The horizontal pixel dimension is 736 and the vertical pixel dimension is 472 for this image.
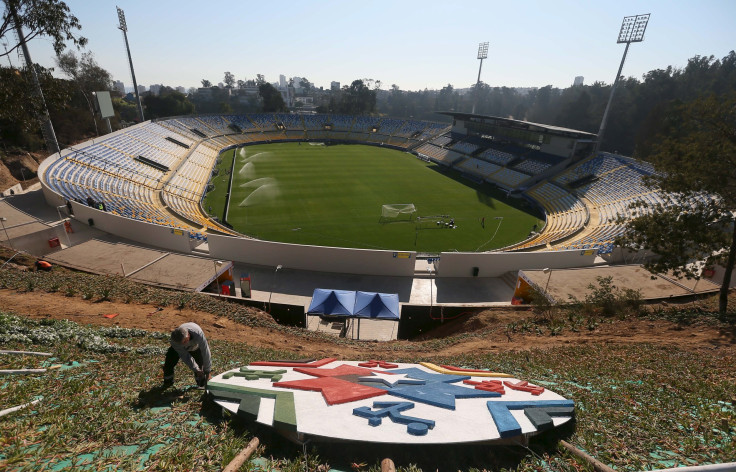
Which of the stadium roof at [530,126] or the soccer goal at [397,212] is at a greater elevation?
the stadium roof at [530,126]

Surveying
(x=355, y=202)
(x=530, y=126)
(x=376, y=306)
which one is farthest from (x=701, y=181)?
(x=530, y=126)

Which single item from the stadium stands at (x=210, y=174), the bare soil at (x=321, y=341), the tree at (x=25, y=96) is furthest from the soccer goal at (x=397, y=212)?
the tree at (x=25, y=96)

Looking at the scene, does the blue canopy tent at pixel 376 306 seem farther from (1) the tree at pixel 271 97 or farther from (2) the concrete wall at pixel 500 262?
(1) the tree at pixel 271 97

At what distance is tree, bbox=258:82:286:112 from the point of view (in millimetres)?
88875

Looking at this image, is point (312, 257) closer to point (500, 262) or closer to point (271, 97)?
point (500, 262)

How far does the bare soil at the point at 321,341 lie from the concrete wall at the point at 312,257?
6869mm

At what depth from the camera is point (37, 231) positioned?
18.8 meters

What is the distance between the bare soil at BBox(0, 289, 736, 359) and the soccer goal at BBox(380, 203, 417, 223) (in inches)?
794

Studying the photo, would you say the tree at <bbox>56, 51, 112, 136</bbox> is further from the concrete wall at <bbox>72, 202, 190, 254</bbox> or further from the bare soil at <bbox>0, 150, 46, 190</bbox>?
the concrete wall at <bbox>72, 202, 190, 254</bbox>

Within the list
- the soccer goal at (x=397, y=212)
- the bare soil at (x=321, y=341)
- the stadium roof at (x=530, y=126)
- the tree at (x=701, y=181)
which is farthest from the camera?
the stadium roof at (x=530, y=126)

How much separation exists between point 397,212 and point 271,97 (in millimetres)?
70303

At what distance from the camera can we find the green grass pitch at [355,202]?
28.7 m

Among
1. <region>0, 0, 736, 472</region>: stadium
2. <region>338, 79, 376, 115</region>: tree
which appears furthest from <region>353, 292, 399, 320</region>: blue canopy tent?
<region>338, 79, 376, 115</region>: tree

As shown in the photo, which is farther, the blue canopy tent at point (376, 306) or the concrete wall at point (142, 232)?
the concrete wall at point (142, 232)
